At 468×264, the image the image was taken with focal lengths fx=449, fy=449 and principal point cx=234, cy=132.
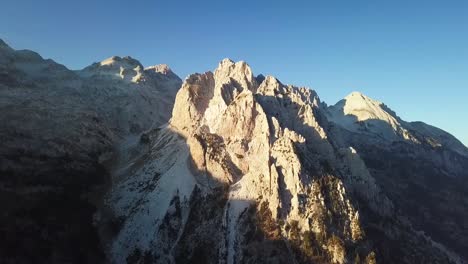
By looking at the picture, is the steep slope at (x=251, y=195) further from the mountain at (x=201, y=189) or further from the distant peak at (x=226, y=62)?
the distant peak at (x=226, y=62)

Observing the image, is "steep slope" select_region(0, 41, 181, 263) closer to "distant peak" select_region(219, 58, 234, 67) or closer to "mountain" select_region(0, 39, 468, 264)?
"mountain" select_region(0, 39, 468, 264)

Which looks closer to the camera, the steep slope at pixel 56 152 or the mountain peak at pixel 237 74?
the steep slope at pixel 56 152

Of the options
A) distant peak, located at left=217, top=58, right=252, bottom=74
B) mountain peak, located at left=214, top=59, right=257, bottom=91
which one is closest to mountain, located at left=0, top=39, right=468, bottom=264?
mountain peak, located at left=214, top=59, right=257, bottom=91

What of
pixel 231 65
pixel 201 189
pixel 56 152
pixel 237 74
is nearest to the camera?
pixel 201 189

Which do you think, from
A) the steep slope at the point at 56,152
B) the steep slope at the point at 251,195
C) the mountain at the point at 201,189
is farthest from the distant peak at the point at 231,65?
the steep slope at the point at 56,152

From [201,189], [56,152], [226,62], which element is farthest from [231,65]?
[56,152]

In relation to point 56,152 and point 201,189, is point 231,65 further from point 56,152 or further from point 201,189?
point 56,152
